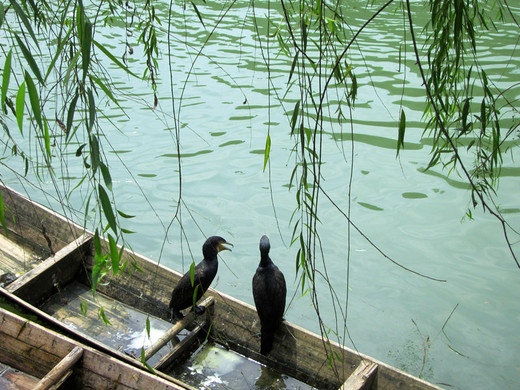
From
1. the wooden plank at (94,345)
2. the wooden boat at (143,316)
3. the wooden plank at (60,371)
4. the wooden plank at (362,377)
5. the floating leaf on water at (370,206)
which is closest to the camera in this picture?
the wooden plank at (60,371)

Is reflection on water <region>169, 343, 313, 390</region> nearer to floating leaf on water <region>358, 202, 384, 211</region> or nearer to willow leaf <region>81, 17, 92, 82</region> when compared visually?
willow leaf <region>81, 17, 92, 82</region>

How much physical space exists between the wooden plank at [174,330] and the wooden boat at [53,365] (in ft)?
1.33

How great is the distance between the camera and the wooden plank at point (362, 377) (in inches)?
114

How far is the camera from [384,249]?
5.36 m

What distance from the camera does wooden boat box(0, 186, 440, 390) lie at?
3143mm

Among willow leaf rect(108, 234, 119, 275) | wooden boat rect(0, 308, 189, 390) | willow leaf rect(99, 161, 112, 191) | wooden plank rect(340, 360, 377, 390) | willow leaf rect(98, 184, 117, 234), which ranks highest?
willow leaf rect(99, 161, 112, 191)

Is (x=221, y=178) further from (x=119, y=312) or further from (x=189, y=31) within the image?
(x=189, y=31)

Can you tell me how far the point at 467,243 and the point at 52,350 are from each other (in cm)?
404

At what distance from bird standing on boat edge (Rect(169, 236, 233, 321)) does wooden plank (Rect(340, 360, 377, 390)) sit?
3.33ft

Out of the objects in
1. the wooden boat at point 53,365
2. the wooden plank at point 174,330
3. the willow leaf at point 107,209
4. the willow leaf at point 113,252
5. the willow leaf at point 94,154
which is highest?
the willow leaf at point 94,154

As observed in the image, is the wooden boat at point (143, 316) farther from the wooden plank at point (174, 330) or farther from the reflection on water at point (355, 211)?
the reflection on water at point (355, 211)

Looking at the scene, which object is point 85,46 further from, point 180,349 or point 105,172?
point 180,349

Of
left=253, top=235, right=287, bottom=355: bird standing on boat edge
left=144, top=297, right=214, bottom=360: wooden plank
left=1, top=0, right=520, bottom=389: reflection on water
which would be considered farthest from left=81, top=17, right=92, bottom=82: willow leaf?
left=253, top=235, right=287, bottom=355: bird standing on boat edge

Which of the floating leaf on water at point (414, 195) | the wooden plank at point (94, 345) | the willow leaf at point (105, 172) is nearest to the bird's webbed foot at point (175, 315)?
the wooden plank at point (94, 345)
